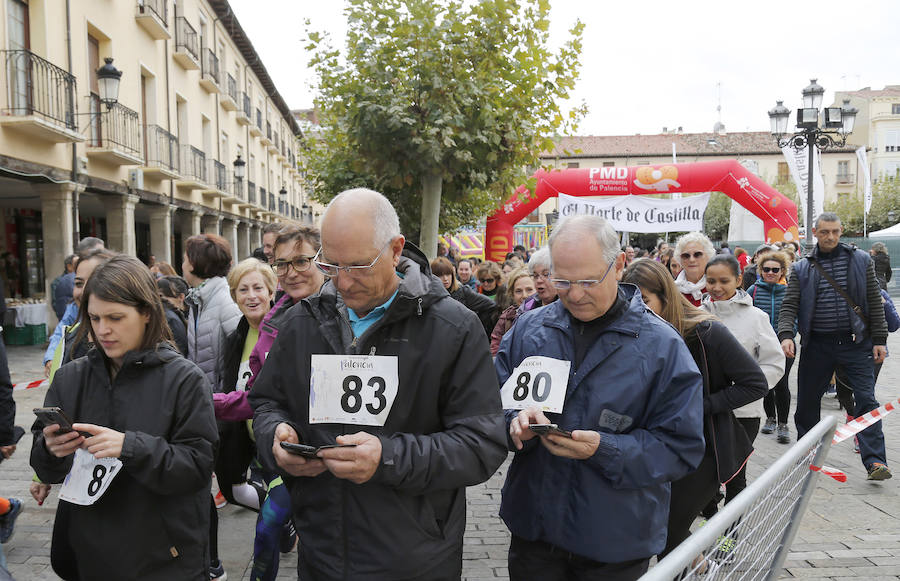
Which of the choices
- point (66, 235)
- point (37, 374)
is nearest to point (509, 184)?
point (37, 374)

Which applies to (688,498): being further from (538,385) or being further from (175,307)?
(175,307)

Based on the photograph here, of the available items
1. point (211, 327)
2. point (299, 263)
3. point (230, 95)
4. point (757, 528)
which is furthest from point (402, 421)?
point (230, 95)

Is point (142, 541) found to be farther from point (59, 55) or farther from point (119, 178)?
point (119, 178)

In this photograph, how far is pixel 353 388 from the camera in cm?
195

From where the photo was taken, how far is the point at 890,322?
21.4ft

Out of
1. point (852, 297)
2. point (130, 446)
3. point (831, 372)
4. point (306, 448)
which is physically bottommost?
point (831, 372)

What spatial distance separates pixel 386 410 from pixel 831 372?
5104 millimetres

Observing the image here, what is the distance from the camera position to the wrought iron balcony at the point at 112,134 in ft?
46.2

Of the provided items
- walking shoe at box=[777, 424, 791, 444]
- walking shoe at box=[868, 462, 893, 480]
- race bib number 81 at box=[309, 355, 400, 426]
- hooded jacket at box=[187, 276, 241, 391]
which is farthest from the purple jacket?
walking shoe at box=[777, 424, 791, 444]

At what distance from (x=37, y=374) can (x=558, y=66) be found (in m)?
9.23

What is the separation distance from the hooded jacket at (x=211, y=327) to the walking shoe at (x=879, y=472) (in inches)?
195

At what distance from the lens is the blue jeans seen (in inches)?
218

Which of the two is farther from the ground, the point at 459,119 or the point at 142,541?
the point at 459,119

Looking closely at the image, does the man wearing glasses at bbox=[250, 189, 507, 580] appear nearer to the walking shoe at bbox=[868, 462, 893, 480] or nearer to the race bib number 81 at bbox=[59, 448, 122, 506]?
the race bib number 81 at bbox=[59, 448, 122, 506]
